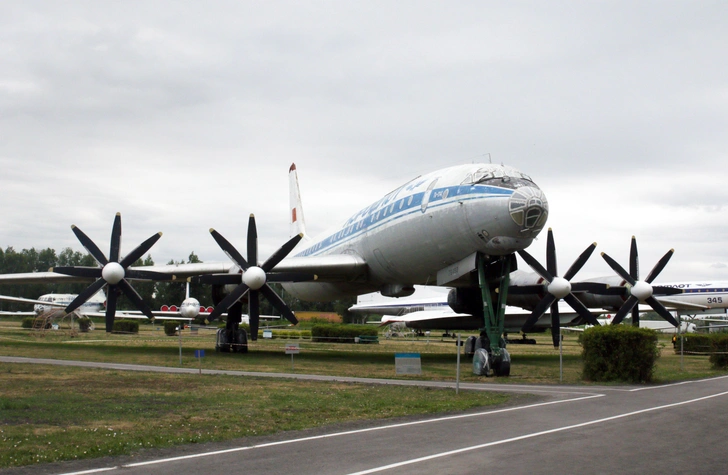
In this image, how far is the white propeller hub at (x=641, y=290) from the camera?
27359mm

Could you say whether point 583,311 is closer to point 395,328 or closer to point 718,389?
point 718,389

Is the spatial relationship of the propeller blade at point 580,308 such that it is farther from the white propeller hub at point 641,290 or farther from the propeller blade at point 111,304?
the propeller blade at point 111,304

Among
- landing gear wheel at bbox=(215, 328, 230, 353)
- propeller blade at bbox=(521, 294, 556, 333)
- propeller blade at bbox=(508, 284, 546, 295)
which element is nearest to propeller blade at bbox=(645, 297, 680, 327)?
propeller blade at bbox=(508, 284, 546, 295)

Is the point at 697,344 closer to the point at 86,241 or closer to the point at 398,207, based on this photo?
the point at 398,207

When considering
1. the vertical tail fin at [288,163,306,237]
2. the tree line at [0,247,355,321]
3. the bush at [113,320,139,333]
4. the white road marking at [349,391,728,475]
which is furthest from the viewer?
the tree line at [0,247,355,321]

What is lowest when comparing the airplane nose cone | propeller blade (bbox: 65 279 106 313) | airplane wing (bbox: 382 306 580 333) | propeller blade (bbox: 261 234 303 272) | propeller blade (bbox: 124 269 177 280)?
airplane wing (bbox: 382 306 580 333)

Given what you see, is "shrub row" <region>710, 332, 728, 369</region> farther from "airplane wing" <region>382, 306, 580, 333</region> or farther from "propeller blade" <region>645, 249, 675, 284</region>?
"airplane wing" <region>382, 306, 580, 333</region>

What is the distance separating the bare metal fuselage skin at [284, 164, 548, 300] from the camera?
18.8 metres

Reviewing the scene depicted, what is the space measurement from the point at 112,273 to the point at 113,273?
1.4 inches

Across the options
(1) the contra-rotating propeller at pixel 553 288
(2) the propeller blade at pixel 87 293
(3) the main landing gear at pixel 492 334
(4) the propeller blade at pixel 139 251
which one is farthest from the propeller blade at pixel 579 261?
(2) the propeller blade at pixel 87 293

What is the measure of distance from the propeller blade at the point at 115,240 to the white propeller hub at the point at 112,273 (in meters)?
0.64

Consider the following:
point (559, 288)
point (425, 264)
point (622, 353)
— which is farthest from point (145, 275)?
point (622, 353)

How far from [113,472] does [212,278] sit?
17.4 metres

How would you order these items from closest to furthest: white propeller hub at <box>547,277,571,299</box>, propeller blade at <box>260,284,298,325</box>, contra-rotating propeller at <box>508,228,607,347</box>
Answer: propeller blade at <box>260,284,298,325</box> < contra-rotating propeller at <box>508,228,607,347</box> < white propeller hub at <box>547,277,571,299</box>
